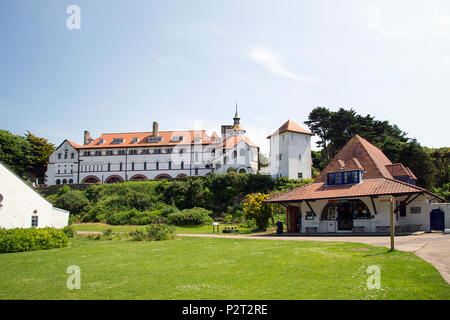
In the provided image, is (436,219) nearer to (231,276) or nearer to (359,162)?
(359,162)

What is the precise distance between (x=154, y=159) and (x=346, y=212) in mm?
46262

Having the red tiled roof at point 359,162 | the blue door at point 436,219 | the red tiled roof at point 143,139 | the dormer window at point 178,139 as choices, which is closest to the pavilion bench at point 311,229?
the red tiled roof at point 359,162

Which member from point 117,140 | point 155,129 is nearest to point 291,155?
point 155,129

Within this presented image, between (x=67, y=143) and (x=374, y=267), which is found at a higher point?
(x=67, y=143)

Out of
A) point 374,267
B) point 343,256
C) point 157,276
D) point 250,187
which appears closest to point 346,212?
point 343,256

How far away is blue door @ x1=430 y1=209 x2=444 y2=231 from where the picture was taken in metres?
28.7

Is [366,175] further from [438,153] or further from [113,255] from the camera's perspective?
[438,153]

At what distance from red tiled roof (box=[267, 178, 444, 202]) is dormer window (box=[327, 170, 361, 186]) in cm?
50

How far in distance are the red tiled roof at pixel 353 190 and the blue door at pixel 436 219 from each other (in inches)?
189

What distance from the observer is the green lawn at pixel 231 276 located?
8.36 metres

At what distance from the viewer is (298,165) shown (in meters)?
52.7

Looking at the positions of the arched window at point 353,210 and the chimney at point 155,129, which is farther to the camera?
the chimney at point 155,129

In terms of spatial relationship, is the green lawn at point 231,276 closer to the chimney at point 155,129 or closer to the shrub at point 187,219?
the shrub at point 187,219

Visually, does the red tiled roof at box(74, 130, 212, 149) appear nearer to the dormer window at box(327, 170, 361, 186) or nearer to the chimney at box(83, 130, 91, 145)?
the chimney at box(83, 130, 91, 145)
